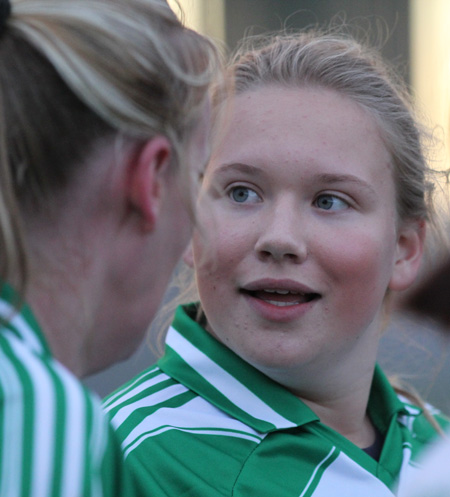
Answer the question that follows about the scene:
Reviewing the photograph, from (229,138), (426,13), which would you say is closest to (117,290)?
(229,138)

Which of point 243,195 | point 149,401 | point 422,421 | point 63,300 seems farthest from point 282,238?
point 422,421

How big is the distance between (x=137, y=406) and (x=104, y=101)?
0.86 meters

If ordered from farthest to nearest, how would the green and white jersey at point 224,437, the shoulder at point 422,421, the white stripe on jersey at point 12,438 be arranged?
the shoulder at point 422,421
the green and white jersey at point 224,437
the white stripe on jersey at point 12,438

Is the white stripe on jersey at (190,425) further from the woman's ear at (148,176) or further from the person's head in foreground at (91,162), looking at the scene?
the woman's ear at (148,176)

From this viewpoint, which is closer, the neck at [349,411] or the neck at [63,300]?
the neck at [63,300]

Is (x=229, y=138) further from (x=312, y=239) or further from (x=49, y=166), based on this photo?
(x=49, y=166)

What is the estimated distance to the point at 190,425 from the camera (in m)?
1.71

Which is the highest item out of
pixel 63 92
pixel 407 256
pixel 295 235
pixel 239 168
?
pixel 63 92

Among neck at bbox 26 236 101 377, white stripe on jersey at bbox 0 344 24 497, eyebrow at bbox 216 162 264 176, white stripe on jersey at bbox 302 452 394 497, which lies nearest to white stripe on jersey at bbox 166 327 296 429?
white stripe on jersey at bbox 302 452 394 497

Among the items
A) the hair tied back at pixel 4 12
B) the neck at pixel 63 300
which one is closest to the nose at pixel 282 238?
the neck at pixel 63 300

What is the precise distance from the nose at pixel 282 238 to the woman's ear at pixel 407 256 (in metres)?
0.35

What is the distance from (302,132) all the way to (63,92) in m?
0.84

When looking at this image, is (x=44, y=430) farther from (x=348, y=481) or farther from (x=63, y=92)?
(x=348, y=481)

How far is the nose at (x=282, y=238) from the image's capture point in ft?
5.67
